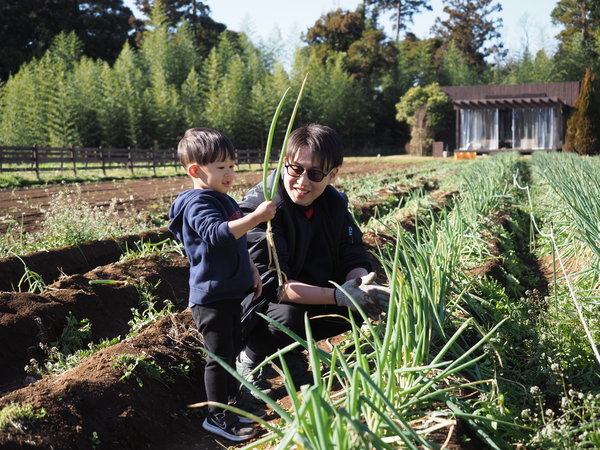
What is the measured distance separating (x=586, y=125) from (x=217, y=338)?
21587 mm

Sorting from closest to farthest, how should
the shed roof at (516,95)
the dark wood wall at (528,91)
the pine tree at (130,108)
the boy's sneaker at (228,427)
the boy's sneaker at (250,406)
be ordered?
the boy's sneaker at (228,427) → the boy's sneaker at (250,406) → the pine tree at (130,108) → the shed roof at (516,95) → the dark wood wall at (528,91)

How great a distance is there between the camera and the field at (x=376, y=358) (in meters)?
1.45

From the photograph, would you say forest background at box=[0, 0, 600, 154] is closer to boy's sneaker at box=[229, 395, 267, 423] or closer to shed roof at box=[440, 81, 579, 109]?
shed roof at box=[440, 81, 579, 109]

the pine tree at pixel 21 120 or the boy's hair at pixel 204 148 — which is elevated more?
the pine tree at pixel 21 120

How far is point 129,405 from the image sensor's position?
7.18 feet

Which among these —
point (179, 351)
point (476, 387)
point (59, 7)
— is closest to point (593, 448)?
point (476, 387)

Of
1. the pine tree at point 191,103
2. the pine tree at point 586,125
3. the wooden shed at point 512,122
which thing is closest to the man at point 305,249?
the pine tree at point 586,125

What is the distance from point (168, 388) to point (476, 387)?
1.23m

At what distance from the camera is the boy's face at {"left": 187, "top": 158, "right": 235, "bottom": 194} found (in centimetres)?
222

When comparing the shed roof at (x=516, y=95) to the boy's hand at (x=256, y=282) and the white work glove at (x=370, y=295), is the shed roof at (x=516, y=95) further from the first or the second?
the white work glove at (x=370, y=295)

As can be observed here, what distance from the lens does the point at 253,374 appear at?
2537mm

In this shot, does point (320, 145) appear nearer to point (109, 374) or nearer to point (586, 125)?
point (109, 374)

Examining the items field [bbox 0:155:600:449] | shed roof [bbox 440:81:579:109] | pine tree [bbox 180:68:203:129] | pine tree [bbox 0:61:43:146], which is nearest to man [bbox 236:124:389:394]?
field [bbox 0:155:600:449]

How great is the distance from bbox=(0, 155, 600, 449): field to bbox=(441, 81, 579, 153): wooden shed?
23240mm
